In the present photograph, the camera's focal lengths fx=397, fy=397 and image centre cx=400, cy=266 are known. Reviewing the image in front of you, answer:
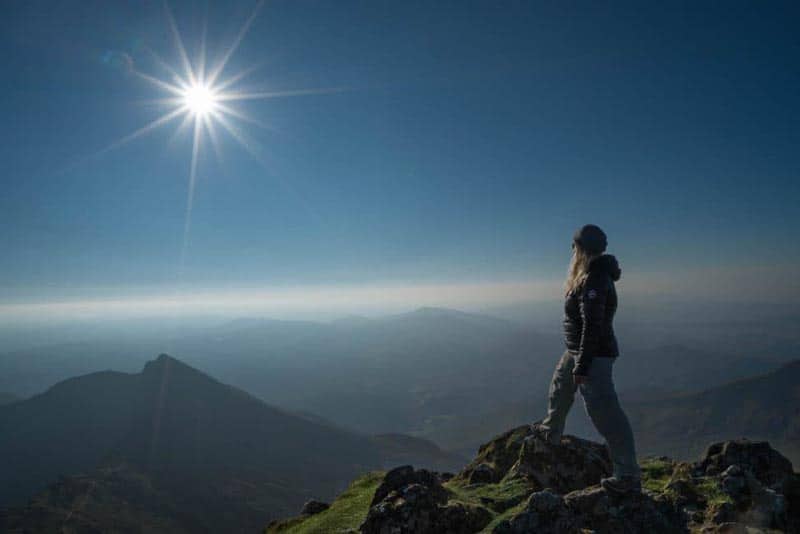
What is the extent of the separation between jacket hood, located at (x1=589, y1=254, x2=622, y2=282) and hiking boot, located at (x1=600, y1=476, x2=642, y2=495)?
3.61 metres

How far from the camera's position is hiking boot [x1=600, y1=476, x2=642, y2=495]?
7004 mm

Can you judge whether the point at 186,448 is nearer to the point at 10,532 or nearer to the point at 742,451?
the point at 10,532

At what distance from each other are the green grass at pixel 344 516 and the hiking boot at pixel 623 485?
240 inches

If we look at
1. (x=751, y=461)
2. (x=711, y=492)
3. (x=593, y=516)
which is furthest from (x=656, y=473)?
(x=593, y=516)

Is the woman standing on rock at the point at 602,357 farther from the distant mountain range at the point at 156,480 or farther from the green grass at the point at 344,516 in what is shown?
the distant mountain range at the point at 156,480

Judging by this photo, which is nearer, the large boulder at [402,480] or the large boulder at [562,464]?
the large boulder at [402,480]

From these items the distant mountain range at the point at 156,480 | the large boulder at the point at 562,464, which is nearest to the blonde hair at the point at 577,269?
the large boulder at the point at 562,464

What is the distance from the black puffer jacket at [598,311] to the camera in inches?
284

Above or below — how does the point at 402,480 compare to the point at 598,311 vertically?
below

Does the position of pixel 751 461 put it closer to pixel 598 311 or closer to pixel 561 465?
pixel 561 465

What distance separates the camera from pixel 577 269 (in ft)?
26.7

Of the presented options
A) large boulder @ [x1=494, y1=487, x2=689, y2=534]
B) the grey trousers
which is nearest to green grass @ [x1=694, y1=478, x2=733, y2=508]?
large boulder @ [x1=494, y1=487, x2=689, y2=534]

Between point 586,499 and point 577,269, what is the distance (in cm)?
423

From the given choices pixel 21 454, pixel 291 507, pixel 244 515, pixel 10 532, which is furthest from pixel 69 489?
pixel 21 454
